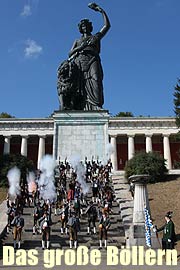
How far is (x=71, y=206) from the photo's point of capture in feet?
59.8

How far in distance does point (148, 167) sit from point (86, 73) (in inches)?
374

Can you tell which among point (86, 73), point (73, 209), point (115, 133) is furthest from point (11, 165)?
point (115, 133)

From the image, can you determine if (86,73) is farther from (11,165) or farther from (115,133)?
(115,133)

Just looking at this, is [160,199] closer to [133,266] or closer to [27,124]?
[133,266]

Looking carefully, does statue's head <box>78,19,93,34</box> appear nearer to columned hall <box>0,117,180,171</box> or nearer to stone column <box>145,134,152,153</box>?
columned hall <box>0,117,180,171</box>

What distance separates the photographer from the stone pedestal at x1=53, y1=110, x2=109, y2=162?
27266mm

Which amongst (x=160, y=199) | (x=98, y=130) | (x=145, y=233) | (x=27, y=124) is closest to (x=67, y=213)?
(x=145, y=233)

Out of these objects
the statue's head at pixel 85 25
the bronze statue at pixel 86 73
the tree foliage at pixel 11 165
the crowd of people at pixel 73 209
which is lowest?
the crowd of people at pixel 73 209

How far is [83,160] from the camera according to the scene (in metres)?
27.2

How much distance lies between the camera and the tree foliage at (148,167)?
110 ft

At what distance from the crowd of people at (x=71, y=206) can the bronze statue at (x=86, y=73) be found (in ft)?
16.1

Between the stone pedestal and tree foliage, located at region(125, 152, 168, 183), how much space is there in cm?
686

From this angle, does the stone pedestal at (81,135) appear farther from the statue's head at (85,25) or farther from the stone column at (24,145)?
the stone column at (24,145)

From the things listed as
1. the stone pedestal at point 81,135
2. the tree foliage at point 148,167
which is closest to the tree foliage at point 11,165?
the stone pedestal at point 81,135
